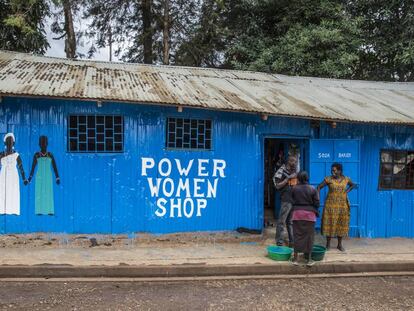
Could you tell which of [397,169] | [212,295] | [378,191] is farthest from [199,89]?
[397,169]

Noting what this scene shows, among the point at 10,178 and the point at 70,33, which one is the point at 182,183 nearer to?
the point at 10,178

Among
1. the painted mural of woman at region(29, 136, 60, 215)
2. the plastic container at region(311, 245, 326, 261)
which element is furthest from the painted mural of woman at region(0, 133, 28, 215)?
the plastic container at region(311, 245, 326, 261)

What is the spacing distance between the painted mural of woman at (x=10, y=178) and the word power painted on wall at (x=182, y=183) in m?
2.26

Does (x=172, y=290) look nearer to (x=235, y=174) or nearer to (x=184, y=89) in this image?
(x=235, y=174)

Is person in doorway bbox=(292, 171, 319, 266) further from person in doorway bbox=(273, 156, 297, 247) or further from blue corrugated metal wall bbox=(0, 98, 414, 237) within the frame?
blue corrugated metal wall bbox=(0, 98, 414, 237)

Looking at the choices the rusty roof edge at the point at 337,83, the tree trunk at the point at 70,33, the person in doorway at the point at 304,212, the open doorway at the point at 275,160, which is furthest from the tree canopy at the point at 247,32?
the person in doorway at the point at 304,212

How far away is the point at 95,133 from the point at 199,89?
2320mm

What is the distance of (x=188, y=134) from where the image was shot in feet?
27.5

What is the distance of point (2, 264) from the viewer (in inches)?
250

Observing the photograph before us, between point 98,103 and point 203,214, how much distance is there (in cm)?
298

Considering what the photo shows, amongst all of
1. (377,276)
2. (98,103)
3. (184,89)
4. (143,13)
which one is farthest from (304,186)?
(143,13)

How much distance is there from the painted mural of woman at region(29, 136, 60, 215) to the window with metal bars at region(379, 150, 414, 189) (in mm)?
6942

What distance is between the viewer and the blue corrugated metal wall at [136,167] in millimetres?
7680

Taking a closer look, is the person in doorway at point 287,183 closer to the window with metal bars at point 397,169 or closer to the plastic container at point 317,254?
the plastic container at point 317,254
